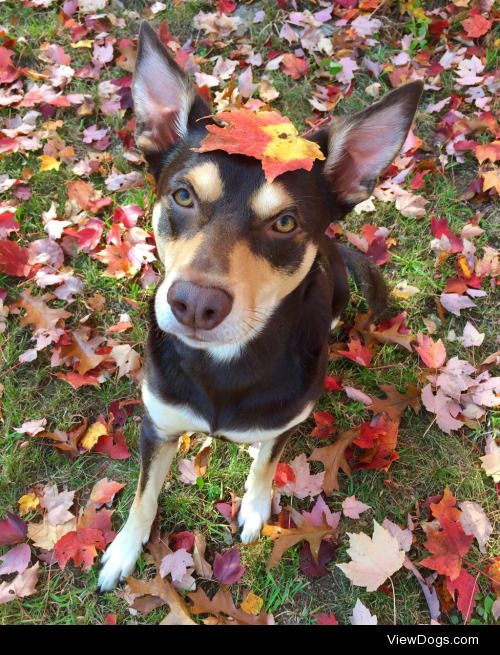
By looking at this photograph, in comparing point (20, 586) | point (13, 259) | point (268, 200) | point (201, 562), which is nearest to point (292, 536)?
point (201, 562)

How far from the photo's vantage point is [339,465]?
3.40 metres

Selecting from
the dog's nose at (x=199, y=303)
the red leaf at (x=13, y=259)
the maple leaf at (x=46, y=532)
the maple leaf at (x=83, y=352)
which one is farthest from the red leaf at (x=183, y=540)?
the red leaf at (x=13, y=259)

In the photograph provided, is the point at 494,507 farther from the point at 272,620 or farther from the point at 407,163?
the point at 407,163

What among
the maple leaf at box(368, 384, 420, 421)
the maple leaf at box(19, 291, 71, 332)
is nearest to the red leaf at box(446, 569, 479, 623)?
the maple leaf at box(368, 384, 420, 421)

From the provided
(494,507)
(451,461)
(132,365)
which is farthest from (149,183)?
(494,507)

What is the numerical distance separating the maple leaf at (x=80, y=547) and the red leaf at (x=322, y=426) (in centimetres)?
140

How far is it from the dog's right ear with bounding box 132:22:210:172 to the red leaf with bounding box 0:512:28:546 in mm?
2078

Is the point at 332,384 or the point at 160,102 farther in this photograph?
the point at 332,384

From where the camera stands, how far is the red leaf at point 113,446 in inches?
134

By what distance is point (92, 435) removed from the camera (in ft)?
11.4

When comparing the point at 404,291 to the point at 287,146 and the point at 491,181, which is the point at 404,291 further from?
the point at 287,146

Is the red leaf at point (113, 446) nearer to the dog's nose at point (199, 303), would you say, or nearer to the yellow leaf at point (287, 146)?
the dog's nose at point (199, 303)

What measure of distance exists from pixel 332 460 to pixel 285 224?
5.49 feet
